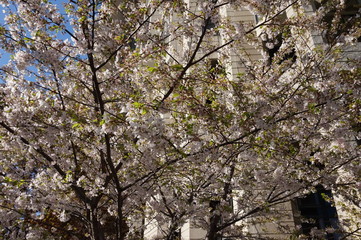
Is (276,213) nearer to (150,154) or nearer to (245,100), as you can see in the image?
(245,100)

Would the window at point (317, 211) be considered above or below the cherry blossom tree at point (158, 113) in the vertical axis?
below

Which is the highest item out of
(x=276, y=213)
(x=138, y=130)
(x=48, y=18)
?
(x=48, y=18)

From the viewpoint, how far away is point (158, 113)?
16.7 feet

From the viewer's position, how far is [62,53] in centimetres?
570

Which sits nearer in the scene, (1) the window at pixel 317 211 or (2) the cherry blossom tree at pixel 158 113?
(2) the cherry blossom tree at pixel 158 113

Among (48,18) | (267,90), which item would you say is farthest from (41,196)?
(267,90)

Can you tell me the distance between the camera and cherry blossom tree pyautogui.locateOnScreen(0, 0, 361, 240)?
A: 551 cm

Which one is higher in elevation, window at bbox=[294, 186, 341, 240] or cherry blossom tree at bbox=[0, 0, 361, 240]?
cherry blossom tree at bbox=[0, 0, 361, 240]

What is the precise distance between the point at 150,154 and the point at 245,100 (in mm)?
2522

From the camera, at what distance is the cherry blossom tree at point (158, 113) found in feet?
18.1

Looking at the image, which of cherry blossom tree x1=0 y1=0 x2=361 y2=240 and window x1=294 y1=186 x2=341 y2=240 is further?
window x1=294 y1=186 x2=341 y2=240

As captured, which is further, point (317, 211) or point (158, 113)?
point (317, 211)

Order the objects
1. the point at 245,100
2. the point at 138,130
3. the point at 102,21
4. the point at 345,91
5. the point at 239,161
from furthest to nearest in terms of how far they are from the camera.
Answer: the point at 239,161 → the point at 245,100 → the point at 102,21 → the point at 345,91 → the point at 138,130

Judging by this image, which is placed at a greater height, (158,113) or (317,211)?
(158,113)
